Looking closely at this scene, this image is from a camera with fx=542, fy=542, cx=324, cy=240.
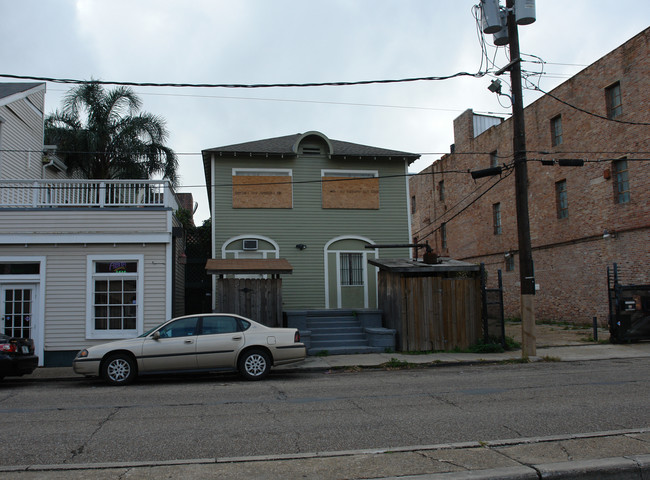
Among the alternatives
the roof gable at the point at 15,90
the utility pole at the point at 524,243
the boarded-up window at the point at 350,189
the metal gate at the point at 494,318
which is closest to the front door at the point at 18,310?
the roof gable at the point at 15,90

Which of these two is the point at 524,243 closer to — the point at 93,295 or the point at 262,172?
the point at 262,172

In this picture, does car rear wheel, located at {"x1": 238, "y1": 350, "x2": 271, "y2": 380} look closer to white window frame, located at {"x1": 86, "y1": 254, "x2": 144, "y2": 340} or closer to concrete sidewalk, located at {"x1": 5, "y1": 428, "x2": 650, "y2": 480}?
white window frame, located at {"x1": 86, "y1": 254, "x2": 144, "y2": 340}

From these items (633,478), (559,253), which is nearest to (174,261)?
(633,478)

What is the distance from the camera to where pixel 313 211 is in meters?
19.2

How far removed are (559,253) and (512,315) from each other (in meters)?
5.69

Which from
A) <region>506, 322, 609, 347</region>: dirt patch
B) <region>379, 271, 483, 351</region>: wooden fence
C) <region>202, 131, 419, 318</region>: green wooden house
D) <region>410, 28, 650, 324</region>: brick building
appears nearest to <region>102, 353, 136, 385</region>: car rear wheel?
<region>202, 131, 419, 318</region>: green wooden house

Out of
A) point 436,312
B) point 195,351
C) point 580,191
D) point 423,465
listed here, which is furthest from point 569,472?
point 580,191

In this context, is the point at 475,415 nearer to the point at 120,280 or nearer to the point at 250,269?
the point at 250,269

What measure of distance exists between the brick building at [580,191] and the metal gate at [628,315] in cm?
414

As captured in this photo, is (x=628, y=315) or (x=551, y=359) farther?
(x=628, y=315)

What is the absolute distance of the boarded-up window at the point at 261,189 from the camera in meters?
18.9

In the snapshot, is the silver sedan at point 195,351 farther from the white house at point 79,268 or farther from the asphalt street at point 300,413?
the white house at point 79,268

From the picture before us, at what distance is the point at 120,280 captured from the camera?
15070 millimetres

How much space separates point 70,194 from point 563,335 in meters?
17.8
